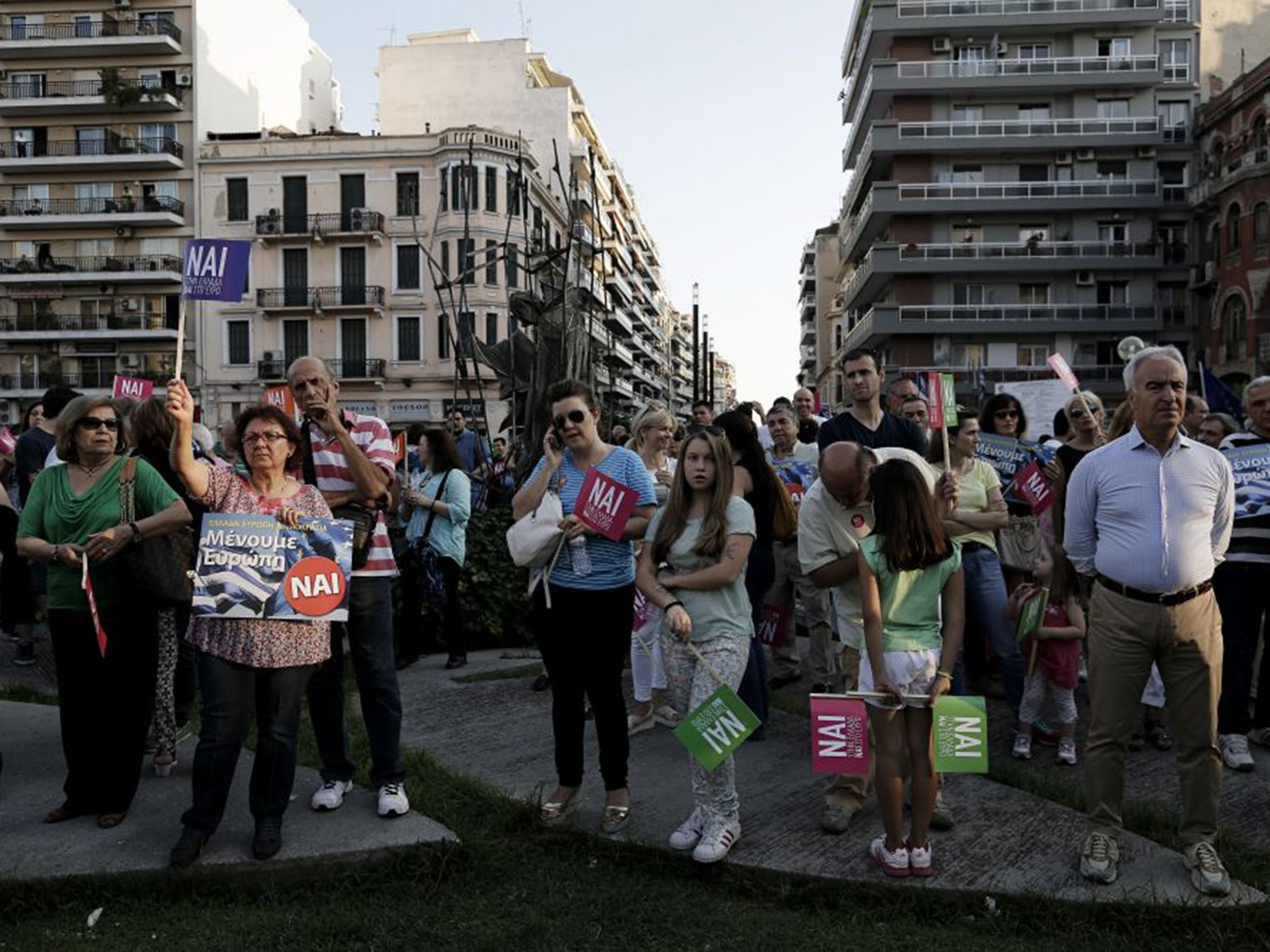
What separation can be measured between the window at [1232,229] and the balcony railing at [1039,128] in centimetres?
562

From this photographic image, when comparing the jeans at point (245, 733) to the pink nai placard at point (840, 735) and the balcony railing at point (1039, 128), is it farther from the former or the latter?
the balcony railing at point (1039, 128)

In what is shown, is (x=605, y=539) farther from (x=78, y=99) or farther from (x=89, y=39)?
(x=89, y=39)

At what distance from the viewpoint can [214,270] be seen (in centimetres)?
486

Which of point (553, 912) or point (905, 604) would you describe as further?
point (905, 604)

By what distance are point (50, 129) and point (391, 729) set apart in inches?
2138

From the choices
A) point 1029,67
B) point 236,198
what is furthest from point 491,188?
point 1029,67

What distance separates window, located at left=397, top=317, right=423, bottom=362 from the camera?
46.2m

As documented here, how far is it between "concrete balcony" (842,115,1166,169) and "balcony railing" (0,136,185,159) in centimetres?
3142

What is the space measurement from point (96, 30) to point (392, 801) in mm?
53653

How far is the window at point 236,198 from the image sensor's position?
46938mm

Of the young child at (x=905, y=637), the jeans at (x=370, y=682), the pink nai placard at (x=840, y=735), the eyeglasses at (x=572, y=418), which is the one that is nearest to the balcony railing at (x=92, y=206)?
the jeans at (x=370, y=682)

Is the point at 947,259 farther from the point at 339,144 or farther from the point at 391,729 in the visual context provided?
the point at 391,729

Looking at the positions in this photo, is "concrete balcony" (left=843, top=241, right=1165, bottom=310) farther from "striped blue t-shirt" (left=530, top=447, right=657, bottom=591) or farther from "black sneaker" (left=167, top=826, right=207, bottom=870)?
"black sneaker" (left=167, top=826, right=207, bottom=870)

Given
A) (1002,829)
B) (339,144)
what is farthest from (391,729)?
(339,144)
